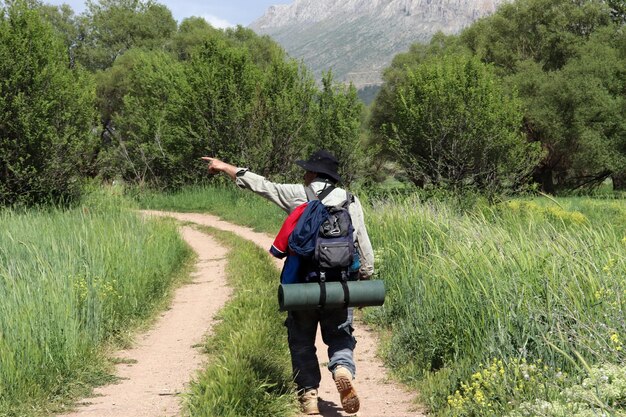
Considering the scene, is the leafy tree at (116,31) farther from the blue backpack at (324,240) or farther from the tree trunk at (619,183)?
the blue backpack at (324,240)

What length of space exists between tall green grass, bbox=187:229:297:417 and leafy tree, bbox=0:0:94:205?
1180 cm

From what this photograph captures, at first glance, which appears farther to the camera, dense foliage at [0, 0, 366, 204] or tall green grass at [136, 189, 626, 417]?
dense foliage at [0, 0, 366, 204]

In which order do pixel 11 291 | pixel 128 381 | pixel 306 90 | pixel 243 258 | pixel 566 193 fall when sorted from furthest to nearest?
pixel 566 193
pixel 306 90
pixel 243 258
pixel 11 291
pixel 128 381

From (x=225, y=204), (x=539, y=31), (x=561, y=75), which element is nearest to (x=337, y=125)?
(x=225, y=204)

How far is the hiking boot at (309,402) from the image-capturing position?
16.3 ft

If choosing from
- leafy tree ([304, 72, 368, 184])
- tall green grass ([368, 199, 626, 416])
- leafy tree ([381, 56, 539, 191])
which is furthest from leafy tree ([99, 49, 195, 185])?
tall green grass ([368, 199, 626, 416])

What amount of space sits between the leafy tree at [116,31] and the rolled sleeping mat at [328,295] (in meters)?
48.5

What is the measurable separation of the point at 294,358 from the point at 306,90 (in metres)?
23.5

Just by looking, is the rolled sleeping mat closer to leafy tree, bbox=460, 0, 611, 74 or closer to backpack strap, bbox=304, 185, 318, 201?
backpack strap, bbox=304, 185, 318, 201

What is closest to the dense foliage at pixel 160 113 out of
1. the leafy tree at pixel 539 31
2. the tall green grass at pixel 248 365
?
the tall green grass at pixel 248 365

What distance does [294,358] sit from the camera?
5051 mm

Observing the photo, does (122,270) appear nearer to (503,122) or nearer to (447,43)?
(503,122)

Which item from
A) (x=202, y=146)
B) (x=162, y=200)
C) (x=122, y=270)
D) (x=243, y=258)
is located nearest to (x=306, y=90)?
(x=202, y=146)

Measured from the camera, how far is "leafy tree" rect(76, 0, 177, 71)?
51062 millimetres
